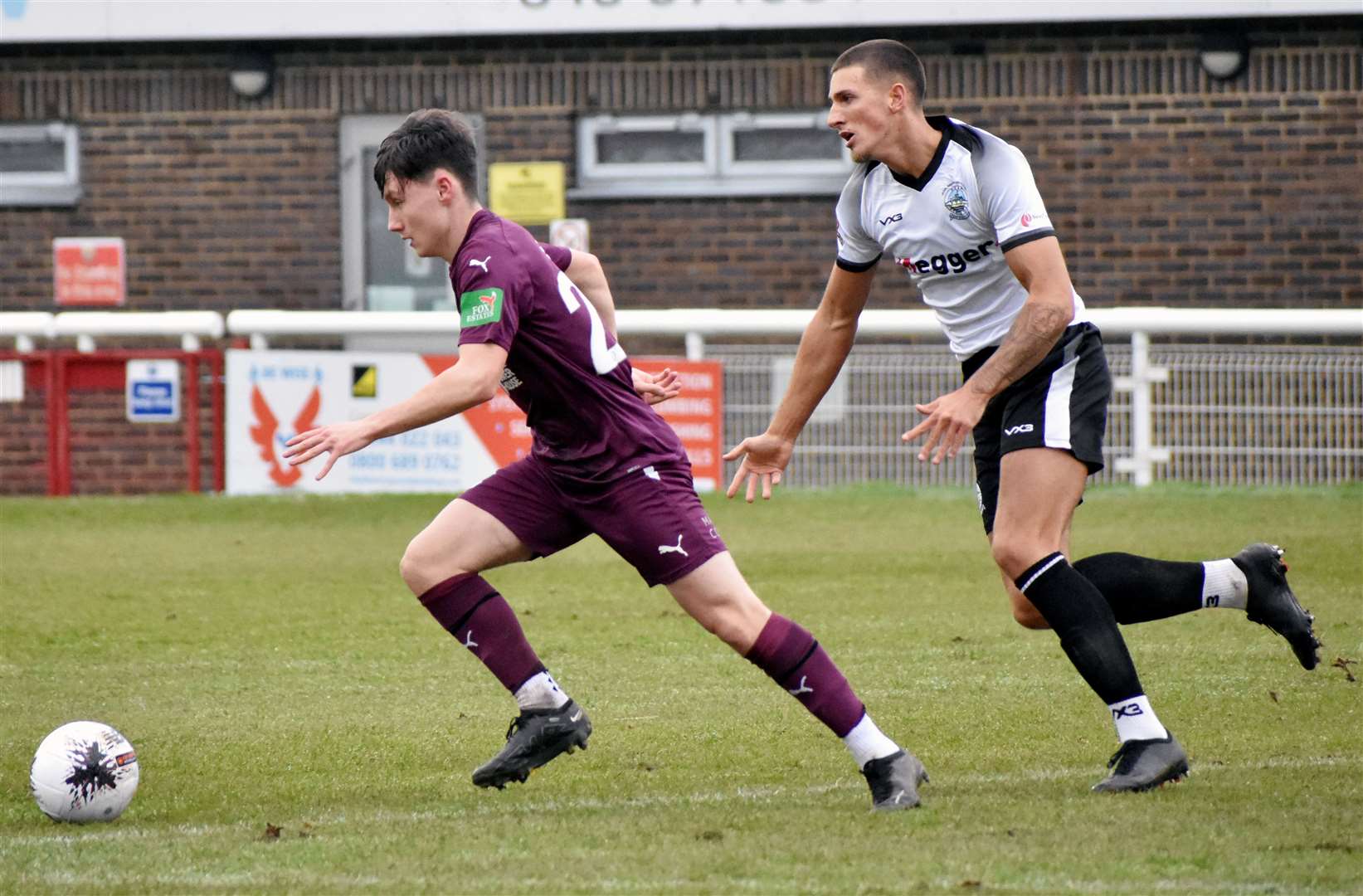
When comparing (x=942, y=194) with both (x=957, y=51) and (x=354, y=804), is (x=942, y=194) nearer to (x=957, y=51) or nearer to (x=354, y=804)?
(x=354, y=804)

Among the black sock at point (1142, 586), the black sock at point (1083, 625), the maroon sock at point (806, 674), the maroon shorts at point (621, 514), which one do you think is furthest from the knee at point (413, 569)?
the black sock at point (1142, 586)

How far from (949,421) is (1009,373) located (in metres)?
0.25

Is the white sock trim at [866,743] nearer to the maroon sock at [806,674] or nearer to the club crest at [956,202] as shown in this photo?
the maroon sock at [806,674]

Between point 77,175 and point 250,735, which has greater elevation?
point 77,175

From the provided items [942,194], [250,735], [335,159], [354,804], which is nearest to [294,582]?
[250,735]

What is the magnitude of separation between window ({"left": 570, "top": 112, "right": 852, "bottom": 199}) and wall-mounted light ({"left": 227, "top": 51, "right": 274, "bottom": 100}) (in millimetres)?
2691

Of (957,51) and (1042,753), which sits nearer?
(1042,753)

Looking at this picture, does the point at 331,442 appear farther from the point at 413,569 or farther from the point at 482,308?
the point at 413,569

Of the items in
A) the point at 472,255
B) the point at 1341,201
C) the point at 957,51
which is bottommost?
the point at 472,255

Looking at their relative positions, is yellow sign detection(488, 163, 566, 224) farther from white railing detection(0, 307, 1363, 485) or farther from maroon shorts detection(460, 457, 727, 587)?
maroon shorts detection(460, 457, 727, 587)

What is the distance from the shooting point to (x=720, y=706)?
6789mm

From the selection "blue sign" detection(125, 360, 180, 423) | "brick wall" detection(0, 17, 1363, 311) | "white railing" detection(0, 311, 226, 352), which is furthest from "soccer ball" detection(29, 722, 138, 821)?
"brick wall" detection(0, 17, 1363, 311)

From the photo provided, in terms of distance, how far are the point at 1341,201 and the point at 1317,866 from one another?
12.3m

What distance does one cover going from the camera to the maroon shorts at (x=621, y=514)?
502 cm
